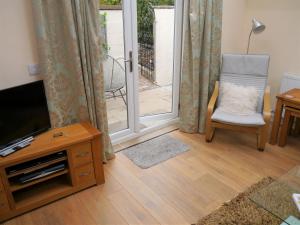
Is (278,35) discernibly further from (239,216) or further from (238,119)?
(239,216)

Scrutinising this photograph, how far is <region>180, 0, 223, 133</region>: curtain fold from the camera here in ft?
9.79

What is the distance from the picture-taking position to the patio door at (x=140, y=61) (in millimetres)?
2795

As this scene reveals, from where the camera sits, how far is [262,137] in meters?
2.86

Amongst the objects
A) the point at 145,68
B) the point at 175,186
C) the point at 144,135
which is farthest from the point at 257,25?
the point at 175,186

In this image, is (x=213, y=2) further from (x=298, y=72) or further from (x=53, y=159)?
(x=53, y=159)

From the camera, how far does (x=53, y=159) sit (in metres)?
2.11

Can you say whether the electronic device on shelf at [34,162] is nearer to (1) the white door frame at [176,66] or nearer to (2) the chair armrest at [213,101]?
(1) the white door frame at [176,66]

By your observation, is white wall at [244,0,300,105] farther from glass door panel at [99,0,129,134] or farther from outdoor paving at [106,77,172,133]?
glass door panel at [99,0,129,134]

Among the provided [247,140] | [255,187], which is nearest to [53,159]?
[255,187]

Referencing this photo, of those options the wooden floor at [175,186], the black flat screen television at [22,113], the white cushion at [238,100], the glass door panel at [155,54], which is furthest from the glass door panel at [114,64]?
the white cushion at [238,100]

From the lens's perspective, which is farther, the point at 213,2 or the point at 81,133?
the point at 213,2

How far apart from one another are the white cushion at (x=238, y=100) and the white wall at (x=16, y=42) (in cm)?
215

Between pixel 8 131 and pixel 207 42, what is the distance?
7.55 ft

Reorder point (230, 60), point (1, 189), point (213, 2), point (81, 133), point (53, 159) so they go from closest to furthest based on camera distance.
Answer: point (1, 189) → point (53, 159) → point (81, 133) → point (213, 2) → point (230, 60)
